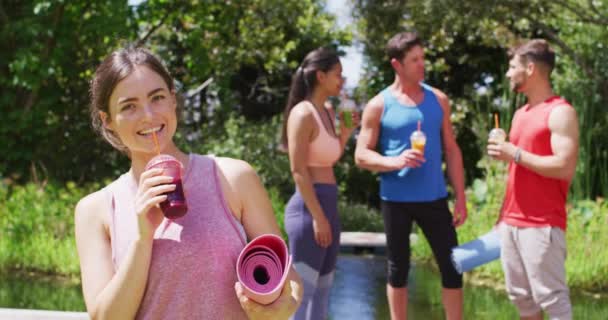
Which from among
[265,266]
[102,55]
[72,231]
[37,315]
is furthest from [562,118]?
[102,55]

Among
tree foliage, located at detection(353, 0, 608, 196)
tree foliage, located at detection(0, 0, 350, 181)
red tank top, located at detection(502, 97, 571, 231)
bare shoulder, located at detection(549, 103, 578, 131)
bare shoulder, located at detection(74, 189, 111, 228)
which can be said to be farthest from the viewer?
tree foliage, located at detection(0, 0, 350, 181)

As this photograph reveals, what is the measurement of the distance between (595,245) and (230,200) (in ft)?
21.2

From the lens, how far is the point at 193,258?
203cm

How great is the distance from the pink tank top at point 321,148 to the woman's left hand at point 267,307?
2581mm

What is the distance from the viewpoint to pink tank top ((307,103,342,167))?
4578mm

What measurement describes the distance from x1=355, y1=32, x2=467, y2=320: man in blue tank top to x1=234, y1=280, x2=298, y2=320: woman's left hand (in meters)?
2.82

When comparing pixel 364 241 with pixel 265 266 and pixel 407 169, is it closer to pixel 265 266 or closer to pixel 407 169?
pixel 407 169

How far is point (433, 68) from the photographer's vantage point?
1302 cm

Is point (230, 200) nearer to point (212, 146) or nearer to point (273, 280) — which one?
point (273, 280)

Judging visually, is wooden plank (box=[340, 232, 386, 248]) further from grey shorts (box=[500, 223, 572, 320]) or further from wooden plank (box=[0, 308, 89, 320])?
grey shorts (box=[500, 223, 572, 320])

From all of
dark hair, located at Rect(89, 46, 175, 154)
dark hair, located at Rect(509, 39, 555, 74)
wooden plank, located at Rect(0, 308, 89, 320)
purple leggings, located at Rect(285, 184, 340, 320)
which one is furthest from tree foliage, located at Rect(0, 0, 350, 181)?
dark hair, located at Rect(89, 46, 175, 154)

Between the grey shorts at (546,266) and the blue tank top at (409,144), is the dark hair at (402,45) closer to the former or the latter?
the blue tank top at (409,144)

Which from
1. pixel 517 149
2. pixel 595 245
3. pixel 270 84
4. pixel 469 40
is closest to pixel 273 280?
pixel 517 149

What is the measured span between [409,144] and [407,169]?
14 centimetres
